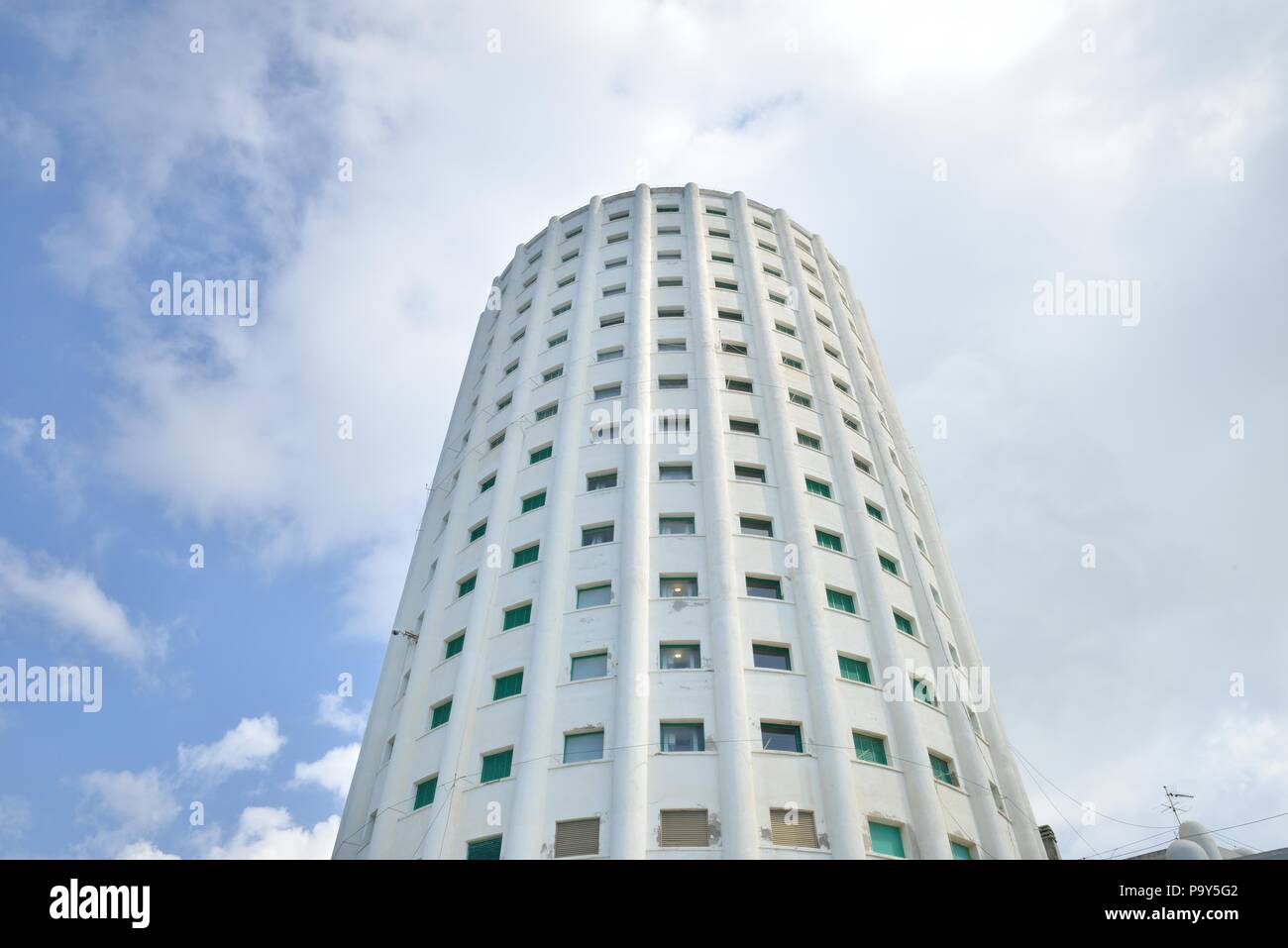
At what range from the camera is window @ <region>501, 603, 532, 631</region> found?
25.2m

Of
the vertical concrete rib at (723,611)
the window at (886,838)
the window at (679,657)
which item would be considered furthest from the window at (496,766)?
the window at (886,838)

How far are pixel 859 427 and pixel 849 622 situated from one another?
33.9ft

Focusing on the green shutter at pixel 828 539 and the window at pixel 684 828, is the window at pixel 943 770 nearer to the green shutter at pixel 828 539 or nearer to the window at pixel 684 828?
the green shutter at pixel 828 539

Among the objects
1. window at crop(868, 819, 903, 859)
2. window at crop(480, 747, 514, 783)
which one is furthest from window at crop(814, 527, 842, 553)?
window at crop(480, 747, 514, 783)

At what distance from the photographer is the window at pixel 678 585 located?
24750 millimetres

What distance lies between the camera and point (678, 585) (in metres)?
25.0

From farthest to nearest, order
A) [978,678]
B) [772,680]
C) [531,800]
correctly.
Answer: [978,678]
[772,680]
[531,800]

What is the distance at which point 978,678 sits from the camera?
92.8 ft

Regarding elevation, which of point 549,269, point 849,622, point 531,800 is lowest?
point 531,800

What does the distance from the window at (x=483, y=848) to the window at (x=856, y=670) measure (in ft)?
32.5
